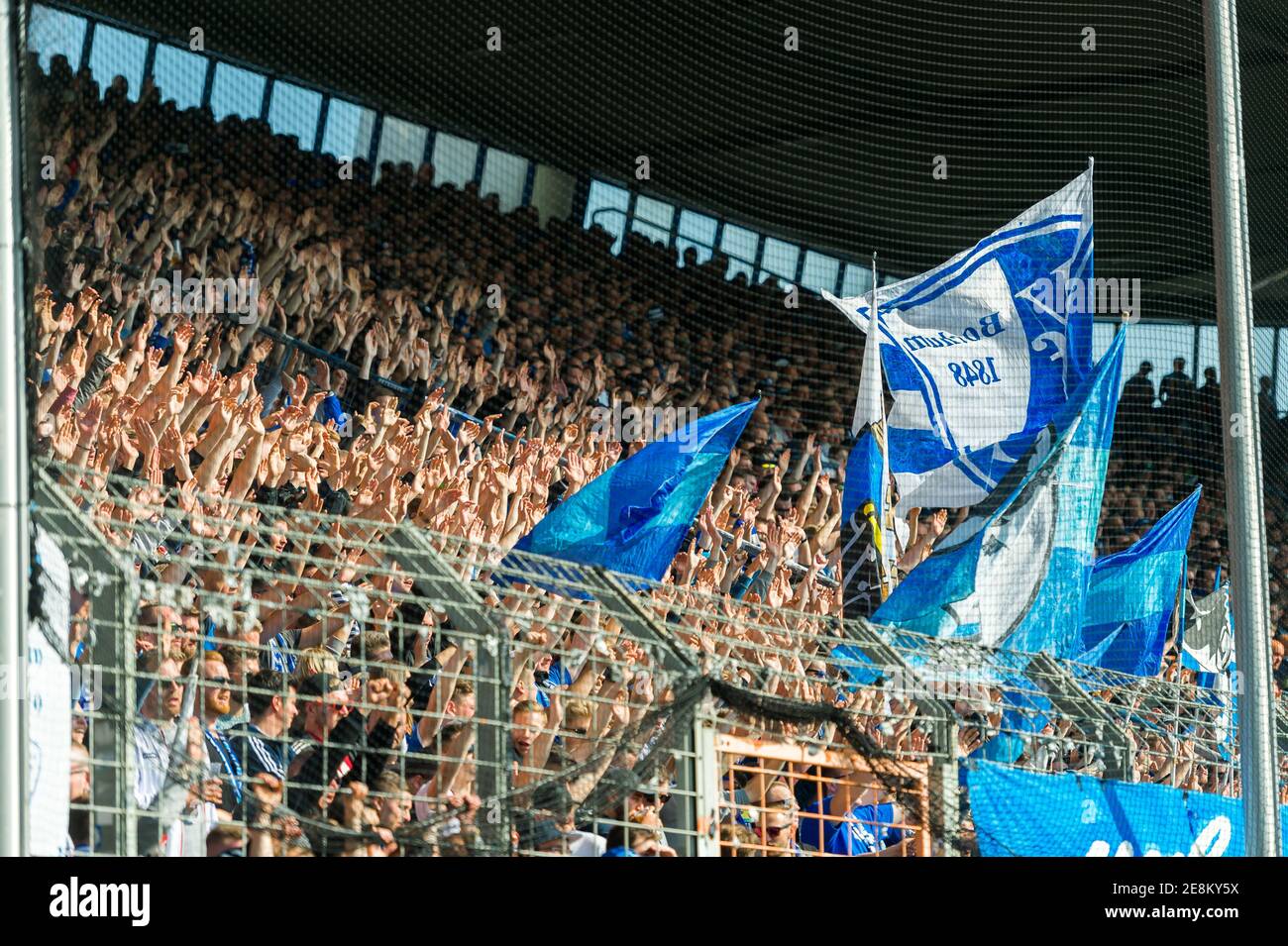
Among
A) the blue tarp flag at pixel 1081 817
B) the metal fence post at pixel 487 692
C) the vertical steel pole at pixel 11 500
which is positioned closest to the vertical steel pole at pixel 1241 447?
A: the blue tarp flag at pixel 1081 817

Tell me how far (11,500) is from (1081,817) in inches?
172

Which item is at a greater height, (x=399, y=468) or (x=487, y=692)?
(x=399, y=468)

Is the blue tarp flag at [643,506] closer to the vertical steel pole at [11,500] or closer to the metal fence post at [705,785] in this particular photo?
the metal fence post at [705,785]

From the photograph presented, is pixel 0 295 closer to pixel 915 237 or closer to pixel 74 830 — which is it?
pixel 74 830

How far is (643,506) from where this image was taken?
9391mm

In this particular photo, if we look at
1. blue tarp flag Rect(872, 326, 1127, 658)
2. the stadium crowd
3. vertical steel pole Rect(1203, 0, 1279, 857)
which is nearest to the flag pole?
blue tarp flag Rect(872, 326, 1127, 658)

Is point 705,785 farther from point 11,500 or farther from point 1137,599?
point 1137,599

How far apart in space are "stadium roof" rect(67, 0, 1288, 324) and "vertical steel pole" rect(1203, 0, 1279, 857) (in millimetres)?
6908

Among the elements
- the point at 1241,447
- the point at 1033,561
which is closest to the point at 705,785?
the point at 1241,447

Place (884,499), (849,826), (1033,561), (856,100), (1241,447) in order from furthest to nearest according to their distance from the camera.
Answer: (856,100) → (884,499) → (1033,561) → (849,826) → (1241,447)

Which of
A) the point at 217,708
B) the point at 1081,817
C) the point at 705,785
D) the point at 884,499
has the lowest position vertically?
the point at 1081,817

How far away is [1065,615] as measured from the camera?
9516 mm

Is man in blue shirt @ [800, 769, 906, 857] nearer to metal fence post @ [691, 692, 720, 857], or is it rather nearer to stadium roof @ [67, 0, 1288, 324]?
metal fence post @ [691, 692, 720, 857]

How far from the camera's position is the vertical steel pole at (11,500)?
3918mm
